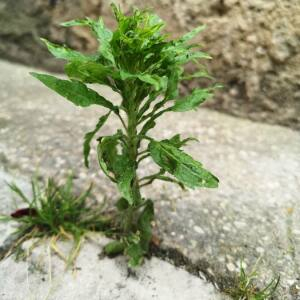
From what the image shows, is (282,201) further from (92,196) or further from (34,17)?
(34,17)

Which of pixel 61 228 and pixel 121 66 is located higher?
pixel 121 66

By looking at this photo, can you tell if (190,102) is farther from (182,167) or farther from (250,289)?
(250,289)

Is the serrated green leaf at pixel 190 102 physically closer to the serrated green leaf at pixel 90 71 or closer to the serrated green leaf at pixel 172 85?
the serrated green leaf at pixel 172 85

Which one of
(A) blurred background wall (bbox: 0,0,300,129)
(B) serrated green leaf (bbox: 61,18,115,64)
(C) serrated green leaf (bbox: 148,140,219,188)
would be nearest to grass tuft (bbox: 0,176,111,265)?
(C) serrated green leaf (bbox: 148,140,219,188)

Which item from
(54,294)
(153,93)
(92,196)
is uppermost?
(153,93)

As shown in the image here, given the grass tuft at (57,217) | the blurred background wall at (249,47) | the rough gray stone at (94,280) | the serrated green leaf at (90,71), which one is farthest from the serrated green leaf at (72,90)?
the blurred background wall at (249,47)

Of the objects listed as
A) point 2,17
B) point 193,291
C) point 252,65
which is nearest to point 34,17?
point 2,17
